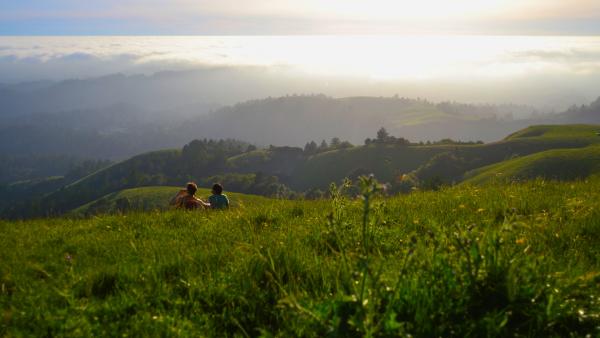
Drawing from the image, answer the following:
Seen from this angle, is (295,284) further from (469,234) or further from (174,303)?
(469,234)

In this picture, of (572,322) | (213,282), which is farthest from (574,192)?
(213,282)

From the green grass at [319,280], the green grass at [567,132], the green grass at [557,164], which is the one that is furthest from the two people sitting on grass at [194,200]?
the green grass at [567,132]

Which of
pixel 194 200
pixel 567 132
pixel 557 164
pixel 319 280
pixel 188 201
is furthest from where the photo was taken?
pixel 567 132

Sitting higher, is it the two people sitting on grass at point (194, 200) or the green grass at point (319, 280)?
the green grass at point (319, 280)

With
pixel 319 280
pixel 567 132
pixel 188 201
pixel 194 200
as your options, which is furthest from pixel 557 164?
pixel 319 280

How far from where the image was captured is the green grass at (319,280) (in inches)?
140

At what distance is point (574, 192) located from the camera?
9.07 m

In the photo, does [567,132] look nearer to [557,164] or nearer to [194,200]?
[557,164]

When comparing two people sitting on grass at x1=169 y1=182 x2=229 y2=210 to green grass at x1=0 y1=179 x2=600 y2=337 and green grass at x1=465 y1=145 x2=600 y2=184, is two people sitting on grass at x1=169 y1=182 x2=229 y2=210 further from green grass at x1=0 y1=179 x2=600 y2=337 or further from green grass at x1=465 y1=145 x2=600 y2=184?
green grass at x1=465 y1=145 x2=600 y2=184

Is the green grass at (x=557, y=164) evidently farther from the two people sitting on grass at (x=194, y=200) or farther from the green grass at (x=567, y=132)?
the two people sitting on grass at (x=194, y=200)

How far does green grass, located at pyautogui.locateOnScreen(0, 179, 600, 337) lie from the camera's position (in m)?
3.54

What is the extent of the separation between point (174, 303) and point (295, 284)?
1196 mm

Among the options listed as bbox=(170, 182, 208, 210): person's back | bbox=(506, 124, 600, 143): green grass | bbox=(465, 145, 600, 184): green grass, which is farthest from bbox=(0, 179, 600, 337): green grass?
bbox=(506, 124, 600, 143): green grass

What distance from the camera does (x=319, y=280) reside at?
15.2 feet
